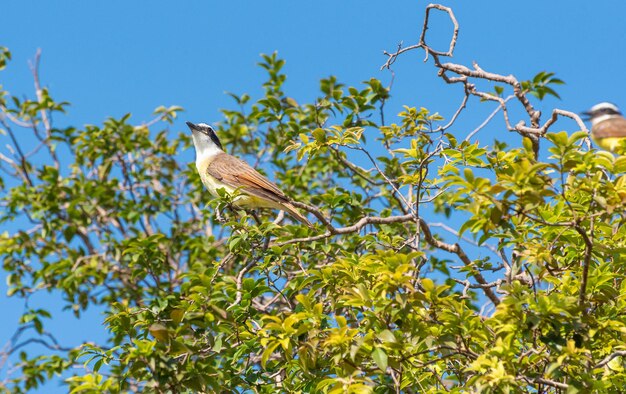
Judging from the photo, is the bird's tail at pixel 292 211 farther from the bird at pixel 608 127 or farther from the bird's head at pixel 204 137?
the bird at pixel 608 127

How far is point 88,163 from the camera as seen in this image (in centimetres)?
1008

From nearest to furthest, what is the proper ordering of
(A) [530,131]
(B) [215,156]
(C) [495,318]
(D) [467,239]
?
(C) [495,318], (A) [530,131], (D) [467,239], (B) [215,156]

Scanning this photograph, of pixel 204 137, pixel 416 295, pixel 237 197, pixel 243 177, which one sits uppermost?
pixel 204 137

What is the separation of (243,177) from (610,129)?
3192 mm

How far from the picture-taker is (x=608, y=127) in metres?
6.53

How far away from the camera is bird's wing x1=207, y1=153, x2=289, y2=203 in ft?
22.8

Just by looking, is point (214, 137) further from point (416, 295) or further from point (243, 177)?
point (416, 295)

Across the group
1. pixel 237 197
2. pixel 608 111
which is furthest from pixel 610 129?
pixel 237 197

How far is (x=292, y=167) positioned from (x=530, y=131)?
379 centimetres

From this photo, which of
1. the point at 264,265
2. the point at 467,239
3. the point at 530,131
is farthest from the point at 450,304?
the point at 467,239

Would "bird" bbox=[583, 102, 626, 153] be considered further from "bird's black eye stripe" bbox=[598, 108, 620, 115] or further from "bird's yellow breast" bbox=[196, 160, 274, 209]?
"bird's yellow breast" bbox=[196, 160, 274, 209]

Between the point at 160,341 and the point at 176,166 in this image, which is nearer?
the point at 160,341

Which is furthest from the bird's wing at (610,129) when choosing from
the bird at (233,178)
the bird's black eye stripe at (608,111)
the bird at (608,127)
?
the bird at (233,178)

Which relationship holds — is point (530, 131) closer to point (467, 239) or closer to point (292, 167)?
point (467, 239)
